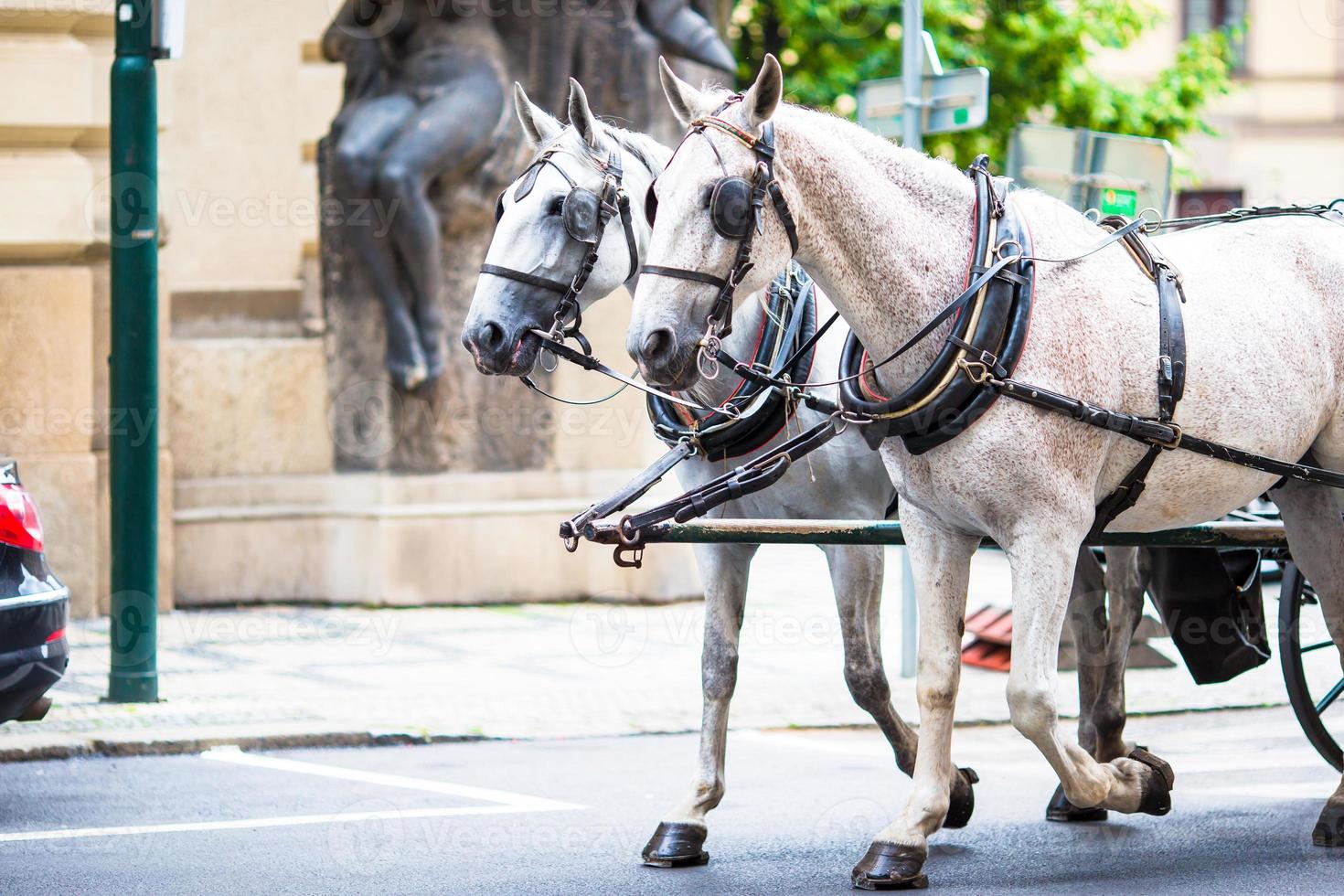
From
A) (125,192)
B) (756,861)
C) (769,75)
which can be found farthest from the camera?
(125,192)

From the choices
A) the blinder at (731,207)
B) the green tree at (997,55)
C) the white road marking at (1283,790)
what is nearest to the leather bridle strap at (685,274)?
the blinder at (731,207)

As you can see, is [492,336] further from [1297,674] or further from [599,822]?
[1297,674]

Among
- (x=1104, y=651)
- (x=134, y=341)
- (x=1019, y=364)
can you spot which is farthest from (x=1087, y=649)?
(x=134, y=341)

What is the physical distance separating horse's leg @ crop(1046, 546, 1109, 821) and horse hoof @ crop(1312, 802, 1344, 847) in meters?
0.71

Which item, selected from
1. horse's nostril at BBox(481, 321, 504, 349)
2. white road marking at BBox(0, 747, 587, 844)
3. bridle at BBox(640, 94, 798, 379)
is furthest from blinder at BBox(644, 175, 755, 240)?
white road marking at BBox(0, 747, 587, 844)

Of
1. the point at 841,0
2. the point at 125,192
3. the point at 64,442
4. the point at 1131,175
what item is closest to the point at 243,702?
the point at 125,192

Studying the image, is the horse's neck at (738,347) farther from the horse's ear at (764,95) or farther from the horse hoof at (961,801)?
the horse hoof at (961,801)

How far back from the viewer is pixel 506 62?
11.8m

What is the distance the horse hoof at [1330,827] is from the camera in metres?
5.62

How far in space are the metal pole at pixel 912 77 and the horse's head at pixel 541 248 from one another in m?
3.88

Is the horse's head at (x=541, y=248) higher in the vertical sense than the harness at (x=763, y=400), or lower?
higher

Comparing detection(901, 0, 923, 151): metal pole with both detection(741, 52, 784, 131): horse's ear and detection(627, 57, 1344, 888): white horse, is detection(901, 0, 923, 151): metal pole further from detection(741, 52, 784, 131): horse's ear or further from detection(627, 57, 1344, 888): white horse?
detection(741, 52, 784, 131): horse's ear

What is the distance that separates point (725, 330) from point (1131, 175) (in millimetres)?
5780

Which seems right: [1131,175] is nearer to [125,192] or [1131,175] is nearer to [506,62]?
[506,62]
